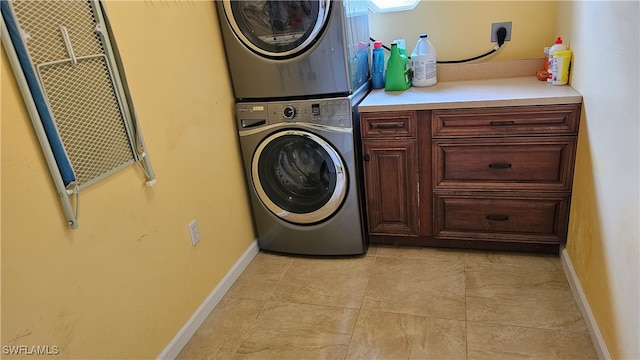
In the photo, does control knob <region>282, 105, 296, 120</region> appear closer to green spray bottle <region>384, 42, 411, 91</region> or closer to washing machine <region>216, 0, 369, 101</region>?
washing machine <region>216, 0, 369, 101</region>

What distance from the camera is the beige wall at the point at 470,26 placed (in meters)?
2.21

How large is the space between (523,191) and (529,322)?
607 mm

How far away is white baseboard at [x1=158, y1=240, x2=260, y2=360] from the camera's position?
1679mm

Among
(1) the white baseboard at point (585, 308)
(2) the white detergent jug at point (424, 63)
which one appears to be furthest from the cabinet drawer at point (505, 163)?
(2) the white detergent jug at point (424, 63)

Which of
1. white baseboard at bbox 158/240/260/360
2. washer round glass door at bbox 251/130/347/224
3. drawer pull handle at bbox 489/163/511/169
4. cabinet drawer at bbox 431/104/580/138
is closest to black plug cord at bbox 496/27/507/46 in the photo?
cabinet drawer at bbox 431/104/580/138

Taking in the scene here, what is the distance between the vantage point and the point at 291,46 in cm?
195

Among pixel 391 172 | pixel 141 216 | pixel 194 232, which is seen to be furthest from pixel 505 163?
pixel 141 216

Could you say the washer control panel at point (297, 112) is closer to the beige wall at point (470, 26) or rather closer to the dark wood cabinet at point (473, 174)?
the dark wood cabinet at point (473, 174)

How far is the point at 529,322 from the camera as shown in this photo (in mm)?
1669

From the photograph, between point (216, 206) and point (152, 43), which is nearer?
point (152, 43)

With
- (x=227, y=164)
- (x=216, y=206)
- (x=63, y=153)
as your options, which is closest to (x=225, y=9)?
(x=227, y=164)

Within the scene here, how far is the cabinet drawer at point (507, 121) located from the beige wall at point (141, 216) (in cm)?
107

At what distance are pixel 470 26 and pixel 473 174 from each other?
88 cm

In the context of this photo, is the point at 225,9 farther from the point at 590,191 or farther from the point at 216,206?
the point at 590,191
